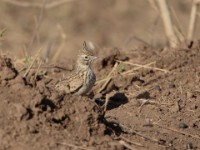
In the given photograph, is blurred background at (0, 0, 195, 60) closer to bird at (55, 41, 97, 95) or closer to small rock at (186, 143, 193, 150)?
bird at (55, 41, 97, 95)

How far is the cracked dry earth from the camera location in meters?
6.19

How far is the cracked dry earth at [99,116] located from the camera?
6.19m

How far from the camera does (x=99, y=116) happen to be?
645 centimetres

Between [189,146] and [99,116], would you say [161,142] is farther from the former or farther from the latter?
[99,116]

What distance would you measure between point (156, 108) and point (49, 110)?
168cm

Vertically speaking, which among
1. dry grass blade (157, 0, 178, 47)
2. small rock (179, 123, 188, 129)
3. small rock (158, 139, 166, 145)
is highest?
dry grass blade (157, 0, 178, 47)

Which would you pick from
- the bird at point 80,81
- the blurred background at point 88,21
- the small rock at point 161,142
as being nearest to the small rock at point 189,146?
the small rock at point 161,142

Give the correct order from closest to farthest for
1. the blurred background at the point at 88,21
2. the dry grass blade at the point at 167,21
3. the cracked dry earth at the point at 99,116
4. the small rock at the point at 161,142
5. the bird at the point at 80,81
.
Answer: the cracked dry earth at the point at 99,116, the small rock at the point at 161,142, the bird at the point at 80,81, the dry grass blade at the point at 167,21, the blurred background at the point at 88,21

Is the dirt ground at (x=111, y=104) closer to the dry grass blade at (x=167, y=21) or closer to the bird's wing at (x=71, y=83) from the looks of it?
the bird's wing at (x=71, y=83)

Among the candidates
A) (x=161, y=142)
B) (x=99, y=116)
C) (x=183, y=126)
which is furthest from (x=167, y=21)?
(x=99, y=116)

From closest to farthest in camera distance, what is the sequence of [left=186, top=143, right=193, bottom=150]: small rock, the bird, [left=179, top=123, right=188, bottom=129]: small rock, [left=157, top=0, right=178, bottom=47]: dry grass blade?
1. [left=186, top=143, right=193, bottom=150]: small rock
2. [left=179, top=123, right=188, bottom=129]: small rock
3. the bird
4. [left=157, top=0, right=178, bottom=47]: dry grass blade

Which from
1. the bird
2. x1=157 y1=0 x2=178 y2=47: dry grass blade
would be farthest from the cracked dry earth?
x1=157 y1=0 x2=178 y2=47: dry grass blade

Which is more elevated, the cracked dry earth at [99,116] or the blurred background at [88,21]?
the blurred background at [88,21]

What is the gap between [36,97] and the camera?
20.6 ft
